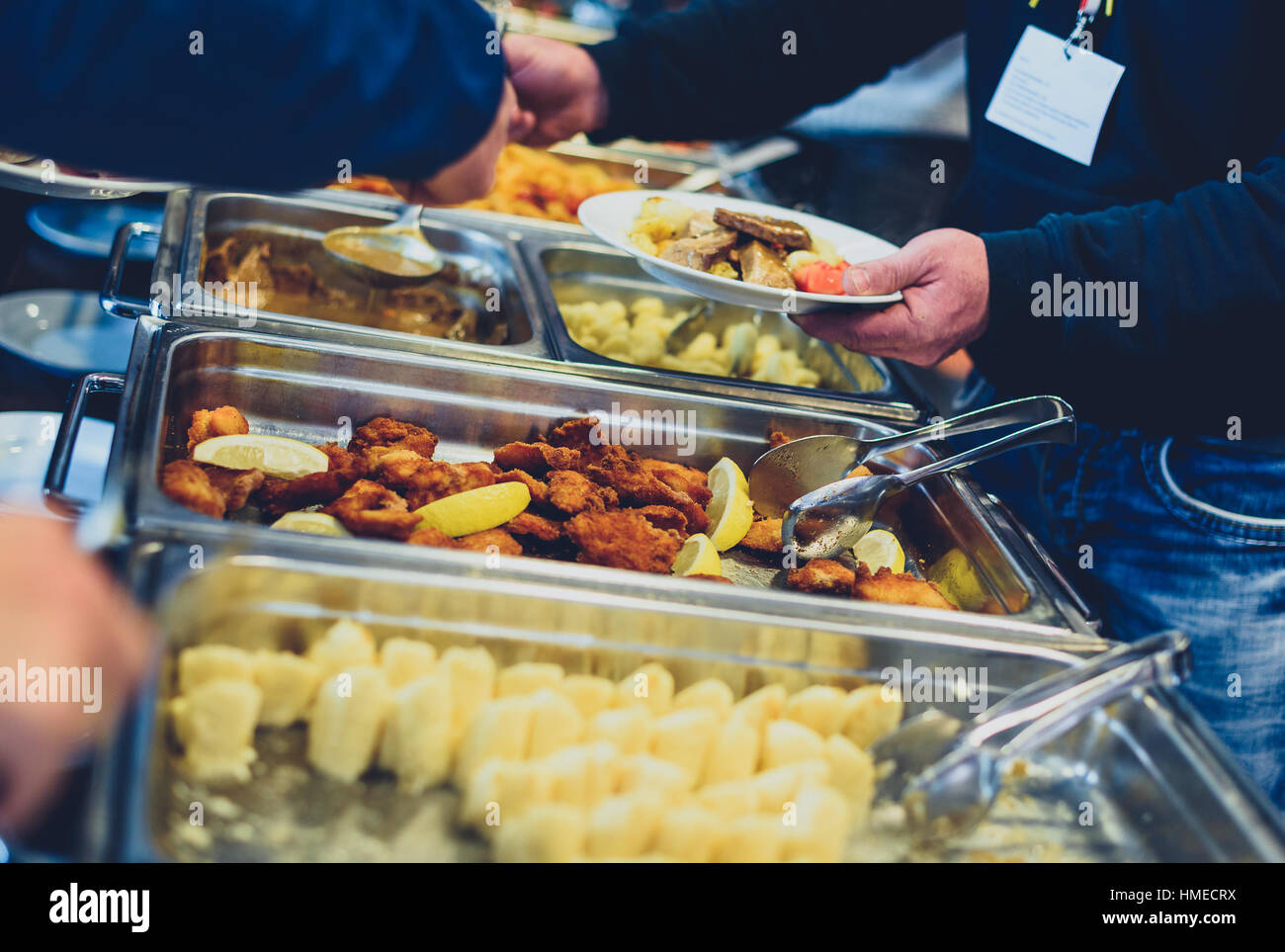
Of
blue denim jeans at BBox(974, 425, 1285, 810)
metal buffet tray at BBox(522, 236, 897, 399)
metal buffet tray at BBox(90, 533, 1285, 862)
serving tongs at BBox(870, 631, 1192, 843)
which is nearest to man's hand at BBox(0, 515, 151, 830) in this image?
metal buffet tray at BBox(90, 533, 1285, 862)

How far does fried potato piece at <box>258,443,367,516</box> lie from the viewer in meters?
1.76

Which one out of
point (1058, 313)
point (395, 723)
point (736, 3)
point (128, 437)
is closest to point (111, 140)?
point (128, 437)

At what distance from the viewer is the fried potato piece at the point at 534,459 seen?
6.46ft

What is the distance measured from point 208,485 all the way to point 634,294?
1696mm

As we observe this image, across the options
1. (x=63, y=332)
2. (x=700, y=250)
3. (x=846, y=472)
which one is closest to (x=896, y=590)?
(x=846, y=472)

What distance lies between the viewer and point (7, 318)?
94.5 inches

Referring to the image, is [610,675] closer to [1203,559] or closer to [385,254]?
[1203,559]

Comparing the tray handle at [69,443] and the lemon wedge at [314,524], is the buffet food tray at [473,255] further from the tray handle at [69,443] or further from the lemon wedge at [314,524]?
the lemon wedge at [314,524]

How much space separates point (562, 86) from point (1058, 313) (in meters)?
1.40

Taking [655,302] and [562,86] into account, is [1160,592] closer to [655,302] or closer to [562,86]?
[655,302]

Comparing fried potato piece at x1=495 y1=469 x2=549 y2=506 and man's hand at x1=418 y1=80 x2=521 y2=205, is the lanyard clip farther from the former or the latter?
fried potato piece at x1=495 y1=469 x2=549 y2=506

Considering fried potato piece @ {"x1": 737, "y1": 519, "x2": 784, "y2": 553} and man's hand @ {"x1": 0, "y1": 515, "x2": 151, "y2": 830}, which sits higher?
fried potato piece @ {"x1": 737, "y1": 519, "x2": 784, "y2": 553}

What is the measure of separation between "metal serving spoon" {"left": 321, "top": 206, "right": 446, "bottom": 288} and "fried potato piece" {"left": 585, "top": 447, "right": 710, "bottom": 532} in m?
0.96
